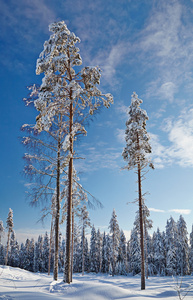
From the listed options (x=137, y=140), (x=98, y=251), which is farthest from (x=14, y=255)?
(x=137, y=140)

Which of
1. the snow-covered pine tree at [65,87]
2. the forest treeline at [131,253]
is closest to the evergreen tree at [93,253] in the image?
the forest treeline at [131,253]

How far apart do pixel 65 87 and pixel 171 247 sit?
1971 inches

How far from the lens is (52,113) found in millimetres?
11156

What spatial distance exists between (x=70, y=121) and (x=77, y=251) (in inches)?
2731

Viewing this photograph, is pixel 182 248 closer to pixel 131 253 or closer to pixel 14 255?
pixel 131 253

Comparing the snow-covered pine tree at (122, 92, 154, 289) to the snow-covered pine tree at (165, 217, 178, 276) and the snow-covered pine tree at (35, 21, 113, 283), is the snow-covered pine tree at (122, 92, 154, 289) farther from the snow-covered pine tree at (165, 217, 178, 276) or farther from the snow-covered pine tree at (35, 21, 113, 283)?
the snow-covered pine tree at (165, 217, 178, 276)

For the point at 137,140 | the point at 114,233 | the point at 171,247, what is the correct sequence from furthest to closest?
the point at 171,247 < the point at 114,233 < the point at 137,140

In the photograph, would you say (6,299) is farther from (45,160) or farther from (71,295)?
(45,160)

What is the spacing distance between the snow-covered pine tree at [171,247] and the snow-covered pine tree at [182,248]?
114cm

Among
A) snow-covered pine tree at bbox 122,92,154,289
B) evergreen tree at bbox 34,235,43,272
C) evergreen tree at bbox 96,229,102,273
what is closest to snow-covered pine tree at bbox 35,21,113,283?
snow-covered pine tree at bbox 122,92,154,289

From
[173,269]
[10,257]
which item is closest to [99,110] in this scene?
[173,269]

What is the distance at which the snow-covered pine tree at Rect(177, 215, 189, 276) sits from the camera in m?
48.9

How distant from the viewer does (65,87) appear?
11.2m

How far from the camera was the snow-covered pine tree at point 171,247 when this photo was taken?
48.0 m
